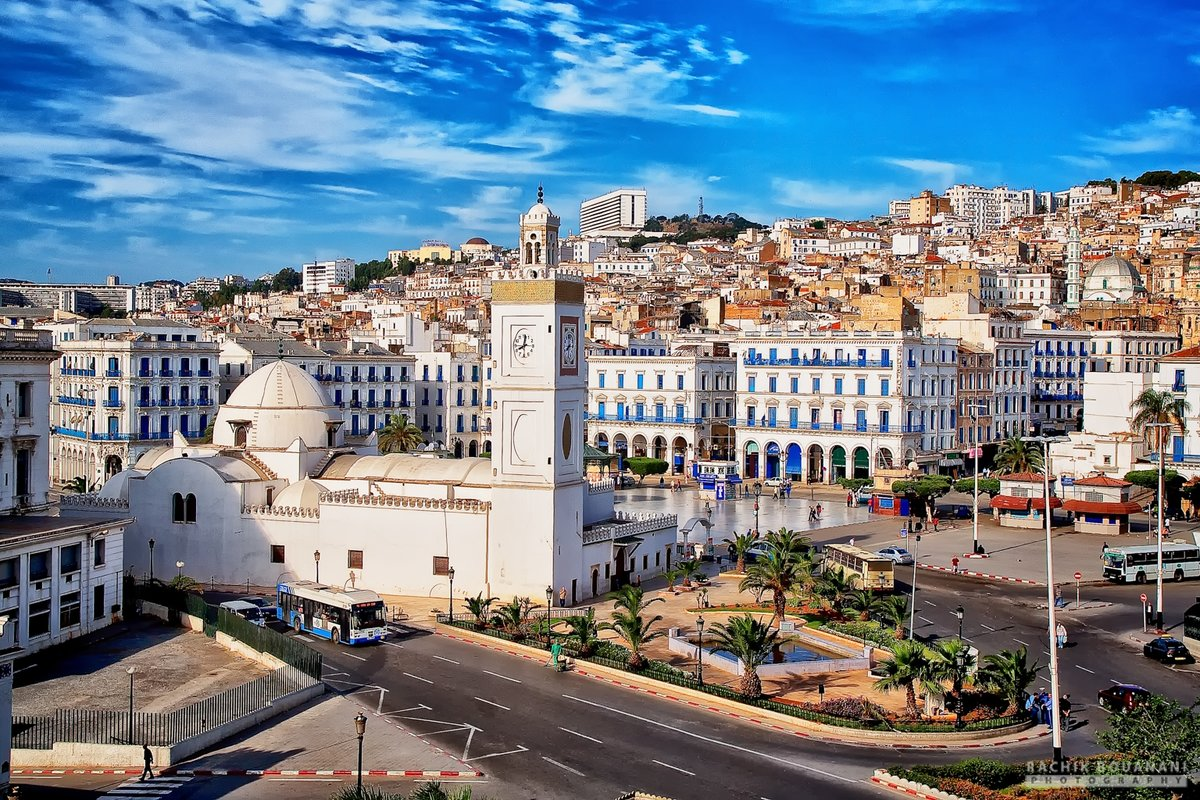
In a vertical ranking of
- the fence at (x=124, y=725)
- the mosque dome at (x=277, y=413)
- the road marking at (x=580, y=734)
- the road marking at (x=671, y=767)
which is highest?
the mosque dome at (x=277, y=413)

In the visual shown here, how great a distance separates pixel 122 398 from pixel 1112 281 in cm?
11797

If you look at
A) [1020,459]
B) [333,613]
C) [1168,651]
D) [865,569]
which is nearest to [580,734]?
[333,613]

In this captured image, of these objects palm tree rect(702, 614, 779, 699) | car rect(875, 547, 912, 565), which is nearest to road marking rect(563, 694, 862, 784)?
palm tree rect(702, 614, 779, 699)

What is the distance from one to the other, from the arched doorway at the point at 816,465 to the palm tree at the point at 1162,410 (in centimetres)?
2054

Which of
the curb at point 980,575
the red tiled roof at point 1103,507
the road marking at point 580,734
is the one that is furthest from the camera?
the red tiled roof at point 1103,507

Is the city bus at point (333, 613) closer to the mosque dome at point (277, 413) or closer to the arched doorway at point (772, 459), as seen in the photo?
the mosque dome at point (277, 413)

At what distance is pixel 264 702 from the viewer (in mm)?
30141

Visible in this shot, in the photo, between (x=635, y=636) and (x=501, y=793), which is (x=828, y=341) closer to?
(x=635, y=636)

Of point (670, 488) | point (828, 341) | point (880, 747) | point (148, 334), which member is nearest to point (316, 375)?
point (148, 334)

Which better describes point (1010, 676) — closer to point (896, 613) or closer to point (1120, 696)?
point (1120, 696)

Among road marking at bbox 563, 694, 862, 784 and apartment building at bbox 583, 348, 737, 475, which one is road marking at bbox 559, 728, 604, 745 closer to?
road marking at bbox 563, 694, 862, 784

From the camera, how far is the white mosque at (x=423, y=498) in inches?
1736

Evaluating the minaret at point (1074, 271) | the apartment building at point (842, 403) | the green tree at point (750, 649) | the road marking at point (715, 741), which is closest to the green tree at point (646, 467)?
the apartment building at point (842, 403)

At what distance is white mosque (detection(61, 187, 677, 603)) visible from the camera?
4409cm
